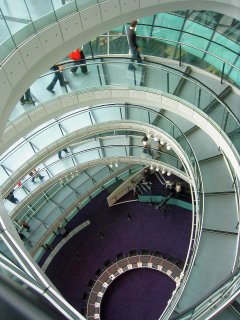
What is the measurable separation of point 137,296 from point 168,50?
473 inches

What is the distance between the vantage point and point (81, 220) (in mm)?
23188

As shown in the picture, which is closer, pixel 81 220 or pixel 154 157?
pixel 154 157

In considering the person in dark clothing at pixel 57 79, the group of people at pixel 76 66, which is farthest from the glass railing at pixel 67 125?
the person in dark clothing at pixel 57 79

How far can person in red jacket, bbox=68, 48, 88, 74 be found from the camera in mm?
13609

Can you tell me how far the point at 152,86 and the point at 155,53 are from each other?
171 cm

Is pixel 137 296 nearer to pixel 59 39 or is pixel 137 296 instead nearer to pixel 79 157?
pixel 79 157

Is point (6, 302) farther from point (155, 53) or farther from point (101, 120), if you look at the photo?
point (101, 120)

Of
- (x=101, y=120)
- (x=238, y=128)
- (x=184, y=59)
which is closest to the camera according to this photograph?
(x=238, y=128)

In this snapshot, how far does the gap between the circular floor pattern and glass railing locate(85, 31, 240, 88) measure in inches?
440

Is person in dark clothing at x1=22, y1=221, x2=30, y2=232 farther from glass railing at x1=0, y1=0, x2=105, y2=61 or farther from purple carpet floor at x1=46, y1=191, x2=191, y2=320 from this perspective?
glass railing at x1=0, y1=0, x2=105, y2=61

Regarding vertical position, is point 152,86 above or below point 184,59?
below

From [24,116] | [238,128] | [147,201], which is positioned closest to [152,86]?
[238,128]

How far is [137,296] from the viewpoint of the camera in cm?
2030

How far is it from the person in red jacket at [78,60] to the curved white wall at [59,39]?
7.06ft
